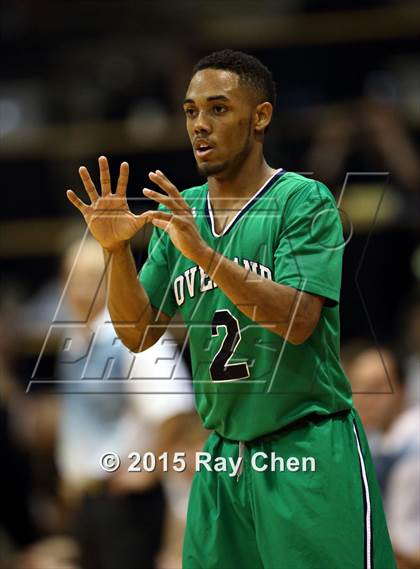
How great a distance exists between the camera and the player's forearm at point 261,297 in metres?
3.21

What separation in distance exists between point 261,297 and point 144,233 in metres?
1.47

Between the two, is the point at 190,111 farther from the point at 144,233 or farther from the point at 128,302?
the point at 144,233

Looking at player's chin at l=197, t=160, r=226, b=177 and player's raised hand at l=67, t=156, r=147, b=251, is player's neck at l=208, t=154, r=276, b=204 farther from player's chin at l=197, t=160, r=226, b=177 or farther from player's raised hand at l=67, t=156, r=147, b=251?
player's raised hand at l=67, t=156, r=147, b=251

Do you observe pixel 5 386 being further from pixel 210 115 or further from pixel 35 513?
pixel 210 115

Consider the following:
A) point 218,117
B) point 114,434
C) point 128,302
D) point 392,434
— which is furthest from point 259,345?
point 392,434

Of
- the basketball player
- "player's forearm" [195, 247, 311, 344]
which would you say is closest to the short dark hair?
the basketball player

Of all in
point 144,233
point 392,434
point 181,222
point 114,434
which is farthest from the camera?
point 392,434

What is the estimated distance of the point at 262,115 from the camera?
351 centimetres

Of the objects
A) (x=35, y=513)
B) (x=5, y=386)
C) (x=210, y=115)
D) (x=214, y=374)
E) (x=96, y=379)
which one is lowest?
(x=35, y=513)

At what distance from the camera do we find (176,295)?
12.0 ft

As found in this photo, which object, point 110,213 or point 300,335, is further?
point 110,213

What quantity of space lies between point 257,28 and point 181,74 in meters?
1.21

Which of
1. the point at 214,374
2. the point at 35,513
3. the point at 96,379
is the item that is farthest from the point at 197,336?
the point at 35,513

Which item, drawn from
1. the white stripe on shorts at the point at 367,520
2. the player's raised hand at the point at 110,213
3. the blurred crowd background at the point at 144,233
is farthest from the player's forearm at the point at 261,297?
the blurred crowd background at the point at 144,233
